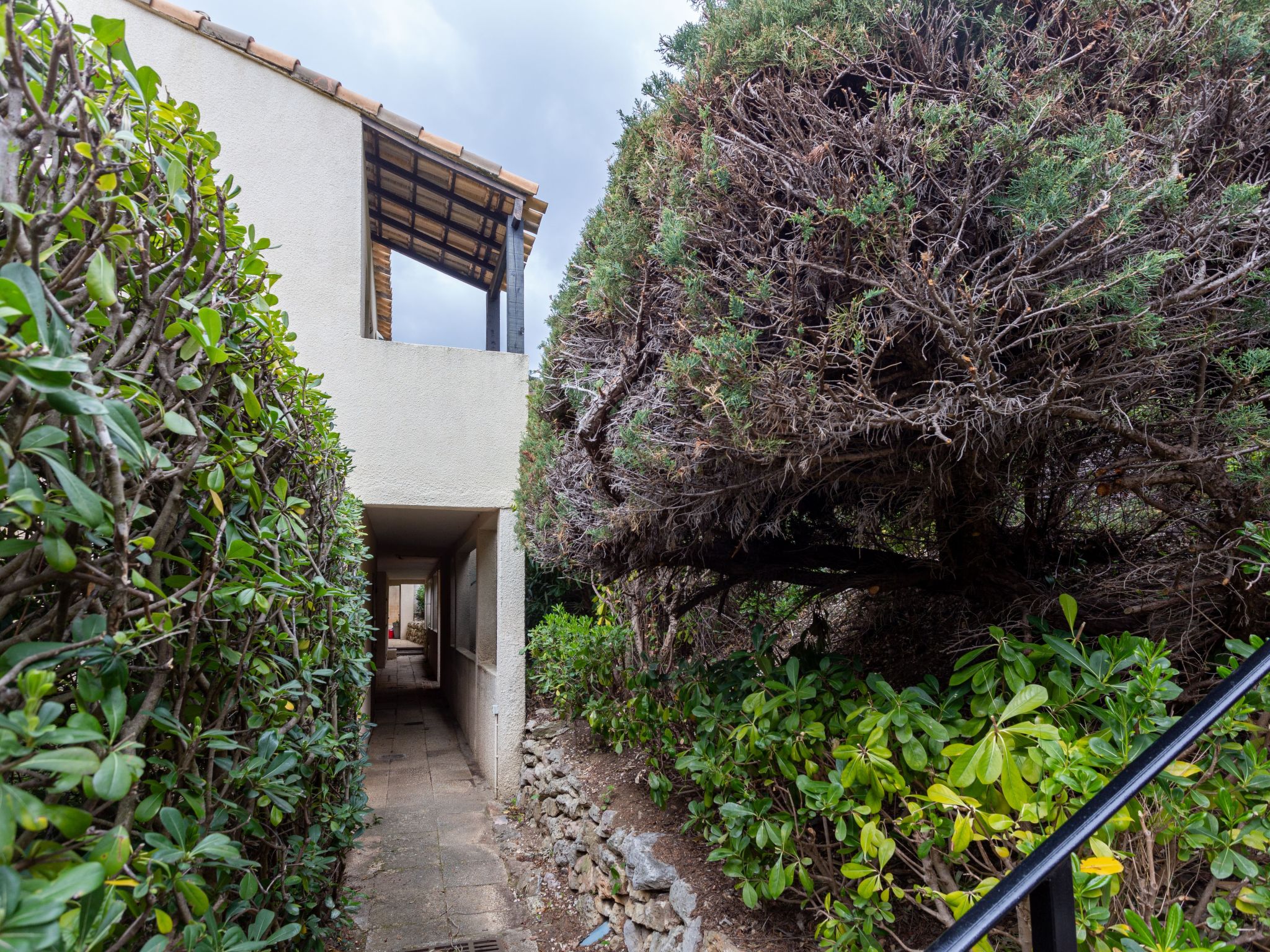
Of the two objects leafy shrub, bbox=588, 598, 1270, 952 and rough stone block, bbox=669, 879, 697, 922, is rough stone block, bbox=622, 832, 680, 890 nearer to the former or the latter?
rough stone block, bbox=669, 879, 697, 922

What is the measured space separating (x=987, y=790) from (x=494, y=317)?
25.2 ft

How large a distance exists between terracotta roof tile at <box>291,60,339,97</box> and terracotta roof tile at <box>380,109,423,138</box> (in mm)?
459

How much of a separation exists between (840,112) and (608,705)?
4458 millimetres

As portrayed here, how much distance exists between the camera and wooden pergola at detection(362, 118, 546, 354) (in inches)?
268

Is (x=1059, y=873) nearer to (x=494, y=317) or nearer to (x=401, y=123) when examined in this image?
(x=401, y=123)

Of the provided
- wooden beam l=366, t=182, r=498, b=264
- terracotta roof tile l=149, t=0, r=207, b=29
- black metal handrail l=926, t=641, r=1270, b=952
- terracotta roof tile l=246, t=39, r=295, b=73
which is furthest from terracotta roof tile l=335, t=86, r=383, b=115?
black metal handrail l=926, t=641, r=1270, b=952

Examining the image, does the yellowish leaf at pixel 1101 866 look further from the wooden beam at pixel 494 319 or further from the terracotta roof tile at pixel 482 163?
the wooden beam at pixel 494 319

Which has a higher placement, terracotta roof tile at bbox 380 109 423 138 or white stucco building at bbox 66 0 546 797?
terracotta roof tile at bbox 380 109 423 138

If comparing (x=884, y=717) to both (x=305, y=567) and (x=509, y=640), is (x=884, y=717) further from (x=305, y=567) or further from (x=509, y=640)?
(x=509, y=640)

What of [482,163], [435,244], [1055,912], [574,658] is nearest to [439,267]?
[435,244]

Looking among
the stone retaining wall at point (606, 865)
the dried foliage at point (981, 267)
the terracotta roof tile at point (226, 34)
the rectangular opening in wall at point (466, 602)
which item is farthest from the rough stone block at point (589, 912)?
the terracotta roof tile at point (226, 34)

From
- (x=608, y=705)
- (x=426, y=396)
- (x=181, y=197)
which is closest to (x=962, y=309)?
(x=181, y=197)

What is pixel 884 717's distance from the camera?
2.22 m

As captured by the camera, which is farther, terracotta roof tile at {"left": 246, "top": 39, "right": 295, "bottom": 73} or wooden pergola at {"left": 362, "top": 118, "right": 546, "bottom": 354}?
wooden pergola at {"left": 362, "top": 118, "right": 546, "bottom": 354}
